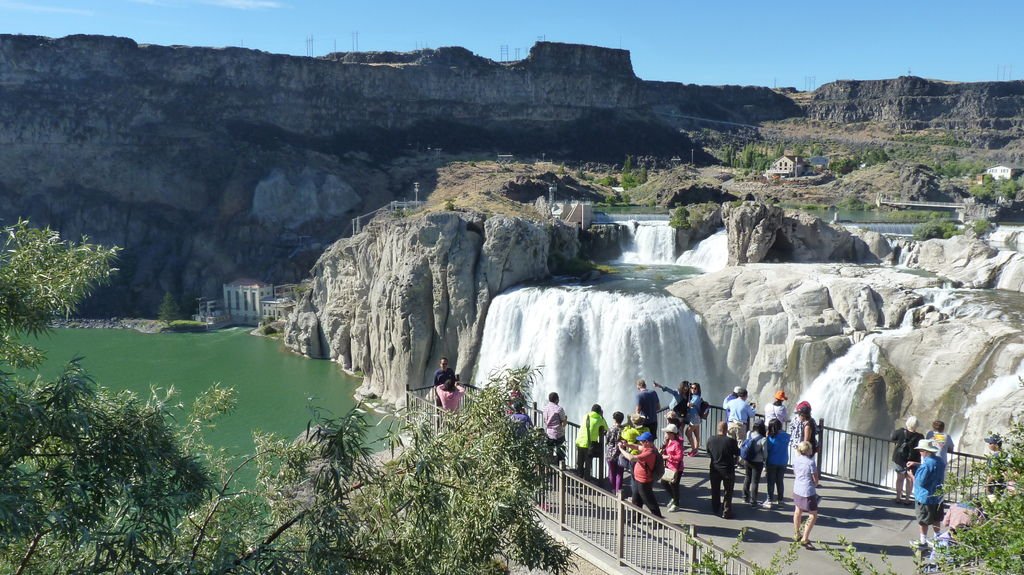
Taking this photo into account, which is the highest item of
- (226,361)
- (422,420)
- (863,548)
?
(422,420)

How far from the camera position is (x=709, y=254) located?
3659cm

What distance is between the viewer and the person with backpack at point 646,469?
10062 mm

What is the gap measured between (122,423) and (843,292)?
21.2m

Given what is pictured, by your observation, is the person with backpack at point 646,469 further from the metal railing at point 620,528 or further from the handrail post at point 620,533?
the handrail post at point 620,533

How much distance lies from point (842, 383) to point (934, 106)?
91816mm

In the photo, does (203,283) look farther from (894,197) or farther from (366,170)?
(894,197)

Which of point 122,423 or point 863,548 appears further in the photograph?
point 863,548

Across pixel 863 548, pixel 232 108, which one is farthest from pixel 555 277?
pixel 232 108

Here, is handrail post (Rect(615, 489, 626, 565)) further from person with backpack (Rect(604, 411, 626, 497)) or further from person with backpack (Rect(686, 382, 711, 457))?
person with backpack (Rect(686, 382, 711, 457))

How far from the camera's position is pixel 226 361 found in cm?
4181

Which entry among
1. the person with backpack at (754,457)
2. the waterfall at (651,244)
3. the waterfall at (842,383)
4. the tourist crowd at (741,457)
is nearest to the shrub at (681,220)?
the waterfall at (651,244)

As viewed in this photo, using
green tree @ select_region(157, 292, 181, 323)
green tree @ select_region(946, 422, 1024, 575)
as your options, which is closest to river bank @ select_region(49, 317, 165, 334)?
green tree @ select_region(157, 292, 181, 323)

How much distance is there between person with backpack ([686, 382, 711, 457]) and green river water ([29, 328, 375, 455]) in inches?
663

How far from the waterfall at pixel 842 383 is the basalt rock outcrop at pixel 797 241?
1118 cm
